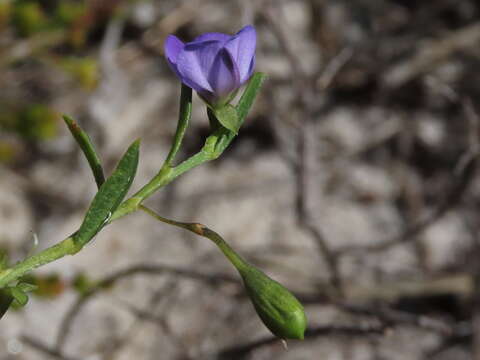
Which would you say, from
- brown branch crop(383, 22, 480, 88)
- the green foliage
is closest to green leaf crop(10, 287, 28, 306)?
the green foliage

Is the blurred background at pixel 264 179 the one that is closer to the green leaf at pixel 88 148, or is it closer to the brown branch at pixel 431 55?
the brown branch at pixel 431 55

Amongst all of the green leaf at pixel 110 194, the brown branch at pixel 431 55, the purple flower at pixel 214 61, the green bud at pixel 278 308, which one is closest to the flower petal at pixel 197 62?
the purple flower at pixel 214 61

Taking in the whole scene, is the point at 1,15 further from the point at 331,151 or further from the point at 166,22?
the point at 331,151

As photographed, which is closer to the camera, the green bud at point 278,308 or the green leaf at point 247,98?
the green bud at point 278,308

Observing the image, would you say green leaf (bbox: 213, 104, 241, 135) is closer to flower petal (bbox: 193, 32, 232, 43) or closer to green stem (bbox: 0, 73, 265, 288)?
green stem (bbox: 0, 73, 265, 288)

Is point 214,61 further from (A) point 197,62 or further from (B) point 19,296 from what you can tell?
(B) point 19,296

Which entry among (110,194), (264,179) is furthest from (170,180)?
(264,179)
